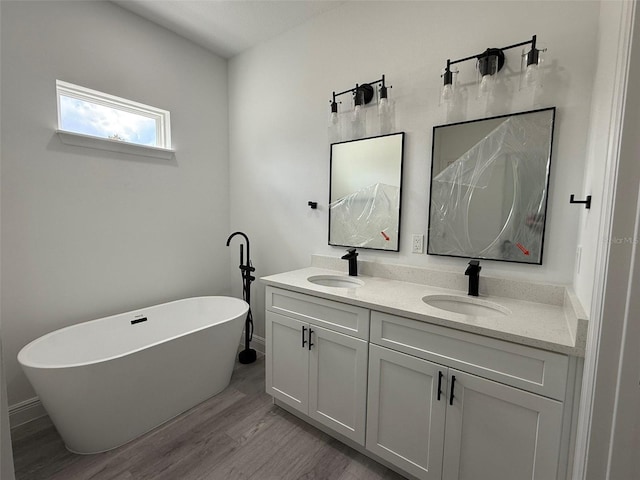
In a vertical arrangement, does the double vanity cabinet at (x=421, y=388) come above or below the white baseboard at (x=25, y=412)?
above

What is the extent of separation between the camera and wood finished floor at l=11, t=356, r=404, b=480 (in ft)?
5.04

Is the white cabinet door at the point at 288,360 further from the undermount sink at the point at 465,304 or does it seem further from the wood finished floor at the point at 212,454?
the undermount sink at the point at 465,304

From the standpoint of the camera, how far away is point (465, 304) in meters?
1.62

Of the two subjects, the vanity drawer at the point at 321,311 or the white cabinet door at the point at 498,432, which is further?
the vanity drawer at the point at 321,311

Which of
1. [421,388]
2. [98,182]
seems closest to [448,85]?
[421,388]

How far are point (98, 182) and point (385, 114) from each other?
2.15 meters

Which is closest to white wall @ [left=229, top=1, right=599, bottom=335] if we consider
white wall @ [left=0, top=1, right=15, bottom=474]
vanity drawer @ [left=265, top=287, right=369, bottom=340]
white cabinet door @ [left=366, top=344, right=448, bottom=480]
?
vanity drawer @ [left=265, top=287, right=369, bottom=340]

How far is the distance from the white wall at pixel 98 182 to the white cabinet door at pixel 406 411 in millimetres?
2034

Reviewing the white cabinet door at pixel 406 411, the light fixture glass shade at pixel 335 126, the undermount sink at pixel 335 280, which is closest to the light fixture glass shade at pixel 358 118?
the light fixture glass shade at pixel 335 126

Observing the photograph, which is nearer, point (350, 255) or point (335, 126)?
point (350, 255)

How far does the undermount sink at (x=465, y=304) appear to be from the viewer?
1.51 m

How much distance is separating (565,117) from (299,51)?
1.94 m

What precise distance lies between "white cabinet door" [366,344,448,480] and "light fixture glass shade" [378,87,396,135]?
1428 millimetres

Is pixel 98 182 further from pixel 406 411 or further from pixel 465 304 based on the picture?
pixel 465 304
